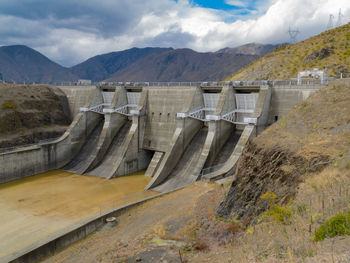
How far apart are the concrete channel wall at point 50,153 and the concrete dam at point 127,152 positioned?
11 centimetres

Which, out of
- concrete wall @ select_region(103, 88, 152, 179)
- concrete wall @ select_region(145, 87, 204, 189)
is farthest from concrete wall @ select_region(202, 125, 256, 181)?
concrete wall @ select_region(103, 88, 152, 179)

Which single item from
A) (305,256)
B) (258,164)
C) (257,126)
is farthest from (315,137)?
(257,126)

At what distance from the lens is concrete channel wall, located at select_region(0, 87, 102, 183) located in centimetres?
2905

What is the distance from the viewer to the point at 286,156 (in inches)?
513

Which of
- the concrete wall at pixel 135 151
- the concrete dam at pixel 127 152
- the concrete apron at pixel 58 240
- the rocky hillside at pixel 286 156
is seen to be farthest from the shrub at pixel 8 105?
the rocky hillside at pixel 286 156

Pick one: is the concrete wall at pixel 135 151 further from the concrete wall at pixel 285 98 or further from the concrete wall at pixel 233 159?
the concrete wall at pixel 285 98

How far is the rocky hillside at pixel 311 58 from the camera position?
44375 millimetres

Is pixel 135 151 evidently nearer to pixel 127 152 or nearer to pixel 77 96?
pixel 127 152

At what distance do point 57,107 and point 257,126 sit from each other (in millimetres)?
29401

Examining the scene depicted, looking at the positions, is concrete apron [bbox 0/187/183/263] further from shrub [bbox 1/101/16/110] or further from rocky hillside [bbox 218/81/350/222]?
shrub [bbox 1/101/16/110]

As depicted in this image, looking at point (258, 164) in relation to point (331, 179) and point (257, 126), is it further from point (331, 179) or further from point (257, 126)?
point (257, 126)

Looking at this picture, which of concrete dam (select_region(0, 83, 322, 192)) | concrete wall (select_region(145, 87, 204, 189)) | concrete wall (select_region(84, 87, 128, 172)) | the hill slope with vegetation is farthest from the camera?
concrete wall (select_region(84, 87, 128, 172))

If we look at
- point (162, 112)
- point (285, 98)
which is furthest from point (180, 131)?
point (285, 98)

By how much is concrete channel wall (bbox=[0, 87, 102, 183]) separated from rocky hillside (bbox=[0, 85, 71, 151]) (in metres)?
3.08
